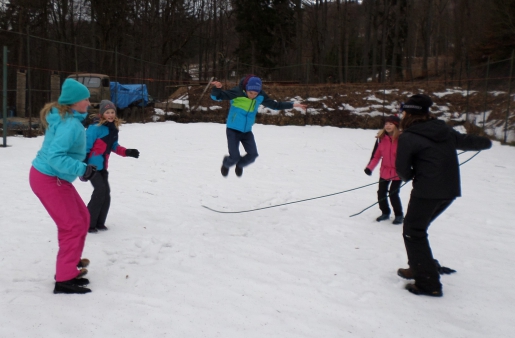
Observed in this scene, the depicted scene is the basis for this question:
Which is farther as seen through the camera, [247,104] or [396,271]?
[247,104]

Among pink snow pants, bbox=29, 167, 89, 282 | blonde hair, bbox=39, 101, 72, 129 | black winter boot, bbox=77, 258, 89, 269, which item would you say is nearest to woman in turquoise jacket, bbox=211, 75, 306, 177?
black winter boot, bbox=77, 258, 89, 269

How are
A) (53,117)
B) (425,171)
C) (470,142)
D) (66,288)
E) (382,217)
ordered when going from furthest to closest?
(382,217) < (470,142) < (425,171) < (66,288) < (53,117)

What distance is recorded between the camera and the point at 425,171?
4.02 metres

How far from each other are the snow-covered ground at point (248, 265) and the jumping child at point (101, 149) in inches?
14.3

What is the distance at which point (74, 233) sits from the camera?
378 centimetres

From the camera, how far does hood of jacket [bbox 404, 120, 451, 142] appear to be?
13.1 feet

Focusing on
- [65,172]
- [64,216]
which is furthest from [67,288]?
[65,172]

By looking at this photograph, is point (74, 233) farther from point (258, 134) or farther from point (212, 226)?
point (258, 134)

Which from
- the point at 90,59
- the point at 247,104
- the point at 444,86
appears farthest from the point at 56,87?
the point at 444,86

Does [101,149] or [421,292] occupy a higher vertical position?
[101,149]

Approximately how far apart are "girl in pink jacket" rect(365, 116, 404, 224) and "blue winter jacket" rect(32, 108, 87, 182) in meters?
4.06

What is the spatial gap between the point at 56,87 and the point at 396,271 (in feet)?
49.9

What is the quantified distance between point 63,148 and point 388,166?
4554 millimetres

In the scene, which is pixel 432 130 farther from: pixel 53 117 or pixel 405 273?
pixel 53 117
